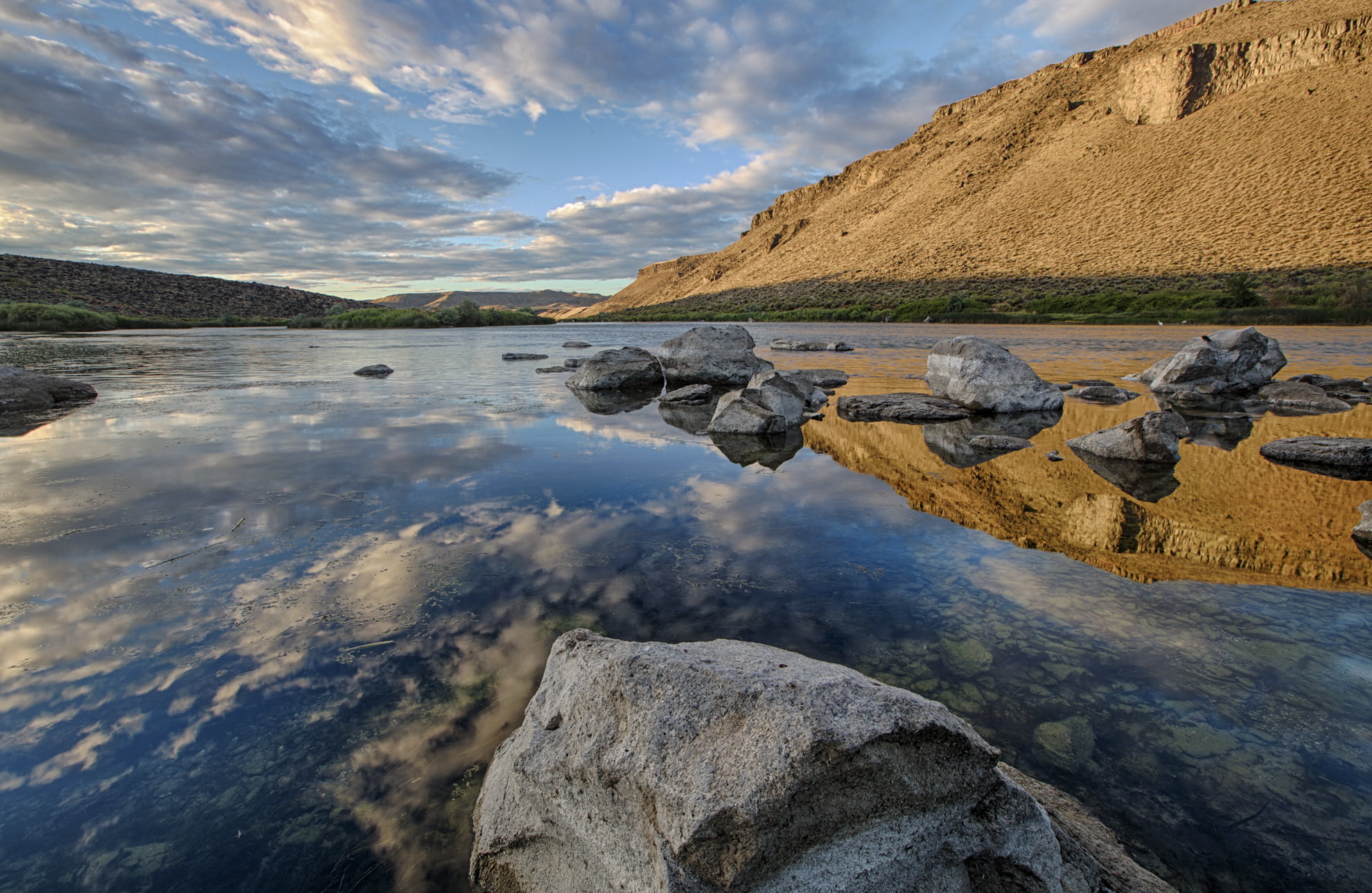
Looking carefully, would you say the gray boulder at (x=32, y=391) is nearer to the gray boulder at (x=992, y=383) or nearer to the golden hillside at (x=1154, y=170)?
the gray boulder at (x=992, y=383)

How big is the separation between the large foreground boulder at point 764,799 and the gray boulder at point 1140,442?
243 inches

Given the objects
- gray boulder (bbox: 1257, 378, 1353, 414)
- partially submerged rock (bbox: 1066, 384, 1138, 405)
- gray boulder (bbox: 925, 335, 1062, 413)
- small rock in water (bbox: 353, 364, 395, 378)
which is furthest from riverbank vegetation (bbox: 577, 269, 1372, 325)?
small rock in water (bbox: 353, 364, 395, 378)

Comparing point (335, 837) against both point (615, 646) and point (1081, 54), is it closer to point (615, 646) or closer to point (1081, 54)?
point (615, 646)

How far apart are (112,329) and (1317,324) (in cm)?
7046

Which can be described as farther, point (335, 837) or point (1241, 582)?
point (1241, 582)

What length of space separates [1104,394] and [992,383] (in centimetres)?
281

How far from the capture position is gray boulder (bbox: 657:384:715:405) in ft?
37.6

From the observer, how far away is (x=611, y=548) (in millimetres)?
4406

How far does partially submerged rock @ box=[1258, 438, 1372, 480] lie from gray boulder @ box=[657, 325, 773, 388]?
29.1 ft

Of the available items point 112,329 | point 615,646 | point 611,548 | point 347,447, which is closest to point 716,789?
point 615,646

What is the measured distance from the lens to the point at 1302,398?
32.6ft

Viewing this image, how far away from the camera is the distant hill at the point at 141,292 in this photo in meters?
38.6

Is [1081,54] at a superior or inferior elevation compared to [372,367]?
superior

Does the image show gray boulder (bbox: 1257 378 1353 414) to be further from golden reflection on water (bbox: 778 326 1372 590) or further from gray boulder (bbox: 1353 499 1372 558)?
gray boulder (bbox: 1353 499 1372 558)
